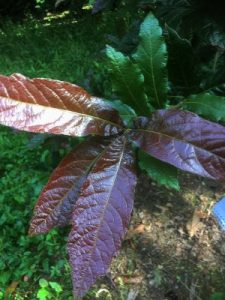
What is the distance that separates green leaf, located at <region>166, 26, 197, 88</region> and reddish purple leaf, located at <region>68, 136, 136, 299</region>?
0.92ft

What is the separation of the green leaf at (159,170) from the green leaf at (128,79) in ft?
0.35

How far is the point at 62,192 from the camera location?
0.96 m

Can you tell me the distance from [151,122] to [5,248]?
200cm

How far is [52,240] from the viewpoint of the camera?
104 inches

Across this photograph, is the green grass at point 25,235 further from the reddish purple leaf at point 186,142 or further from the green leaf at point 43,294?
the reddish purple leaf at point 186,142

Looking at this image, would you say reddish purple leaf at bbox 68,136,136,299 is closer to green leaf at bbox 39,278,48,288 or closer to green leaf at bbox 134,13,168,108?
green leaf at bbox 134,13,168,108

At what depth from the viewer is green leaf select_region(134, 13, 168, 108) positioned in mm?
996

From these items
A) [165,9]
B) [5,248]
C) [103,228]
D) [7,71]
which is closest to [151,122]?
[103,228]

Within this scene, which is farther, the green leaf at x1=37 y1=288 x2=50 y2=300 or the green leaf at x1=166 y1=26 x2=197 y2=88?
the green leaf at x1=37 y1=288 x2=50 y2=300

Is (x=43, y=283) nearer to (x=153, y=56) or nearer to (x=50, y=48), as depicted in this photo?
(x=153, y=56)

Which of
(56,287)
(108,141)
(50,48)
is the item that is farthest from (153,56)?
(50,48)

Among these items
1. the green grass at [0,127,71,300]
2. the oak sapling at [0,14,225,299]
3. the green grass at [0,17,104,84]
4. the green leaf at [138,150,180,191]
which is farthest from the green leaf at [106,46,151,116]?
the green grass at [0,17,104,84]

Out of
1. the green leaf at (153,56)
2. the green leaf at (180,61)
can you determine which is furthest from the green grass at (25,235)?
the green leaf at (153,56)

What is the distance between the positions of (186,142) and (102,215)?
0.21 m
